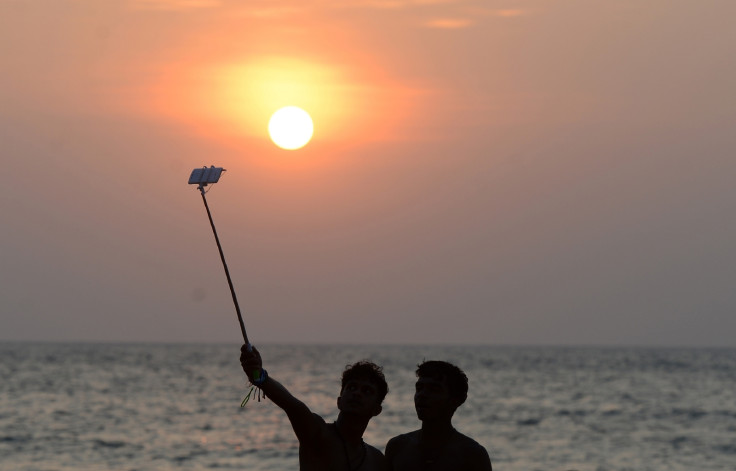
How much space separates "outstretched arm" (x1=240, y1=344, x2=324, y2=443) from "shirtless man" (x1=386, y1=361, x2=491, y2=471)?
850 millimetres

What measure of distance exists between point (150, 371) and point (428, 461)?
7696 centimetres

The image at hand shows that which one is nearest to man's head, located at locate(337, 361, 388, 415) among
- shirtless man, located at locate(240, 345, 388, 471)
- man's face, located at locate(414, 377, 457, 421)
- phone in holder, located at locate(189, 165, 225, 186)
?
shirtless man, located at locate(240, 345, 388, 471)

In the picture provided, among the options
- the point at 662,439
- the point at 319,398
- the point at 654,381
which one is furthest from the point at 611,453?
the point at 654,381

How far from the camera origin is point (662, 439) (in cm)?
3862

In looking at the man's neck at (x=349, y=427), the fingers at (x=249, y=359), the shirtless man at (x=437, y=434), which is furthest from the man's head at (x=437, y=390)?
the fingers at (x=249, y=359)

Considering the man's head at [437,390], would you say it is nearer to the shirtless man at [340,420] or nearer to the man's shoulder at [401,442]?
the man's shoulder at [401,442]

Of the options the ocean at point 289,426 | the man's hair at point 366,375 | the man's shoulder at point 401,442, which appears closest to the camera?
the man's hair at point 366,375

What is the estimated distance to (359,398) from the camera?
7.00m

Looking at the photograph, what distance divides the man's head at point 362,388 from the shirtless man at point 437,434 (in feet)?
1.07

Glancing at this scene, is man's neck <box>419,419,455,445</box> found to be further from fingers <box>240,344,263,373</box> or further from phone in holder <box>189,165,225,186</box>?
phone in holder <box>189,165,225,186</box>

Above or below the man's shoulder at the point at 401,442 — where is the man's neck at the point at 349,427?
above

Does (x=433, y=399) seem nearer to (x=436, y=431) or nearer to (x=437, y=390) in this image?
(x=437, y=390)

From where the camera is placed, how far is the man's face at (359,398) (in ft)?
22.8

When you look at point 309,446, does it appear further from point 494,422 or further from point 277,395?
point 494,422
